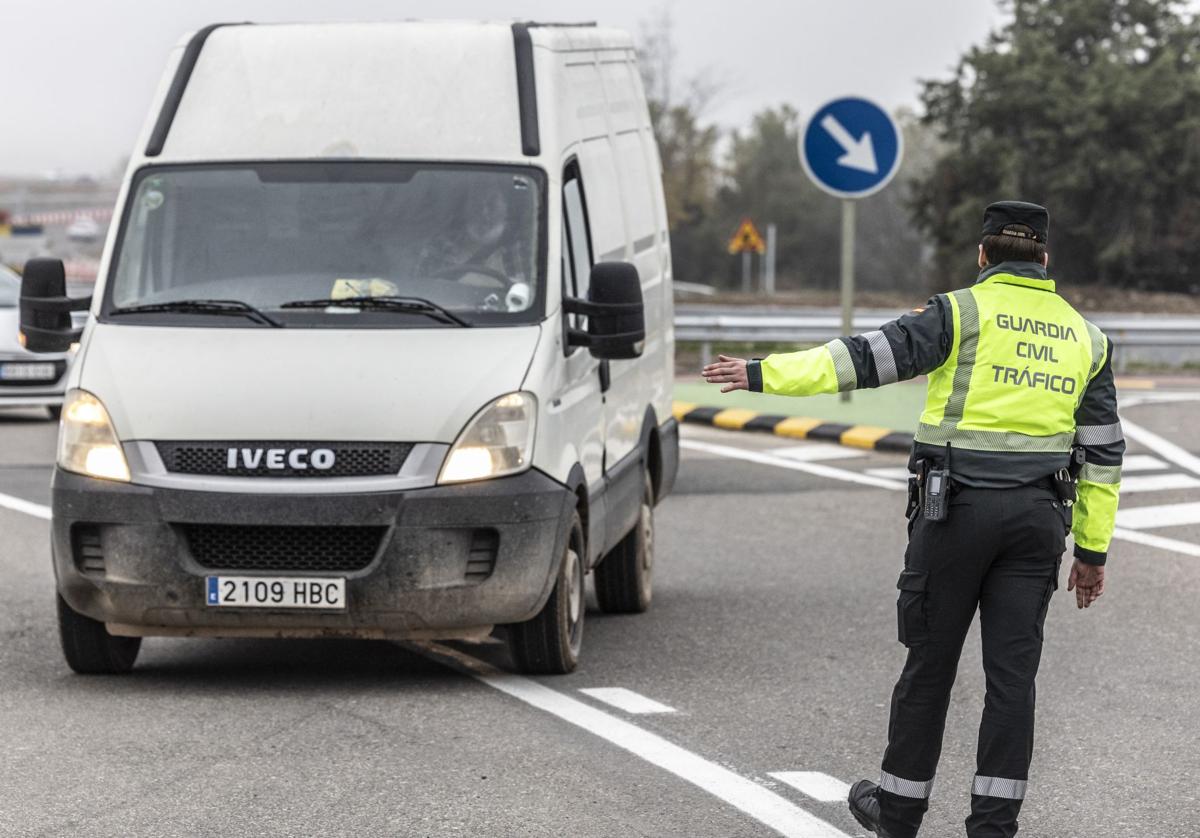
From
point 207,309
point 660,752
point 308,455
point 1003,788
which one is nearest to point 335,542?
point 308,455

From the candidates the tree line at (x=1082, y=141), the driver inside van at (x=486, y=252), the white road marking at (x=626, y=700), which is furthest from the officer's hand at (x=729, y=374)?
the tree line at (x=1082, y=141)

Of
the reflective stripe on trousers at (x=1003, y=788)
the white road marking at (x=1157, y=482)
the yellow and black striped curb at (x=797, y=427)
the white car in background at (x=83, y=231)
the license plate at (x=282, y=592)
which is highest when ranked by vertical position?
the reflective stripe on trousers at (x=1003, y=788)

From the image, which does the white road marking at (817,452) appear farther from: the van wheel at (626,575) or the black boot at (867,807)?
the black boot at (867,807)

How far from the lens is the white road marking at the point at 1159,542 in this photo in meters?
11.8

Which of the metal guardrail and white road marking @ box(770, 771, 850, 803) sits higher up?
white road marking @ box(770, 771, 850, 803)

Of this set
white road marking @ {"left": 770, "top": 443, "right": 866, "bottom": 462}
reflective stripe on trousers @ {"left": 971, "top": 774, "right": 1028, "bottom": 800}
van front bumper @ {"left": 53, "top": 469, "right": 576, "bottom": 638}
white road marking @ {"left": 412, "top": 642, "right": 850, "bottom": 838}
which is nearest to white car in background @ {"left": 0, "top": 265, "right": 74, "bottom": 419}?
white road marking @ {"left": 770, "top": 443, "right": 866, "bottom": 462}

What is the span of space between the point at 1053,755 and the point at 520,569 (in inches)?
77.6

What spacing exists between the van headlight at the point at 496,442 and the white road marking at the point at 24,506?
19.6ft

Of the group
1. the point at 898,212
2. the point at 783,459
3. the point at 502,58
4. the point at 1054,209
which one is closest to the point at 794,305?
the point at 1054,209

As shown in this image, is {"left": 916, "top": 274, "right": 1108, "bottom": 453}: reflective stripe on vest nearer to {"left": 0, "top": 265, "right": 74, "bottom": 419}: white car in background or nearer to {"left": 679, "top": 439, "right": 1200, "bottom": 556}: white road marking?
{"left": 679, "top": 439, "right": 1200, "bottom": 556}: white road marking

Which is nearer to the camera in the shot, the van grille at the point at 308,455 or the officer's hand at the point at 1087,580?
the officer's hand at the point at 1087,580

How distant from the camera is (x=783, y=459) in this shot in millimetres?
16156

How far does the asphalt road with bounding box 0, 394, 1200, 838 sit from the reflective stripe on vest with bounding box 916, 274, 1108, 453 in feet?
3.90

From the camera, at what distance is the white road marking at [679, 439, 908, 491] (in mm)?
14781
